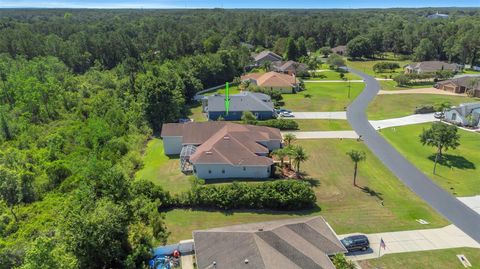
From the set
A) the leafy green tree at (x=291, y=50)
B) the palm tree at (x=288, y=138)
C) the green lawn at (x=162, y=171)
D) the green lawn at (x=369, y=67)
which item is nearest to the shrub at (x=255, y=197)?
the green lawn at (x=162, y=171)

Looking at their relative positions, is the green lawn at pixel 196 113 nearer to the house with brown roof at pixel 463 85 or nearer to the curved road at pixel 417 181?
the curved road at pixel 417 181

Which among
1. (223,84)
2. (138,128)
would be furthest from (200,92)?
(138,128)

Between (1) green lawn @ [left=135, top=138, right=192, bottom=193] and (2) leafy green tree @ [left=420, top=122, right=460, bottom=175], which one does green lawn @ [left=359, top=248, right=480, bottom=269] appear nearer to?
(2) leafy green tree @ [left=420, top=122, right=460, bottom=175]

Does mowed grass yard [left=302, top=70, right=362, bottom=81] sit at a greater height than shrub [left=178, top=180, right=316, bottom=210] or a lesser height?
greater

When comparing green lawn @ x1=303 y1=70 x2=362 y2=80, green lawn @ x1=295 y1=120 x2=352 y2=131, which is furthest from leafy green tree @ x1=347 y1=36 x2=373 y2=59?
green lawn @ x1=295 y1=120 x2=352 y2=131

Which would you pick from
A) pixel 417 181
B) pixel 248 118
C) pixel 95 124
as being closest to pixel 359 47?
pixel 248 118

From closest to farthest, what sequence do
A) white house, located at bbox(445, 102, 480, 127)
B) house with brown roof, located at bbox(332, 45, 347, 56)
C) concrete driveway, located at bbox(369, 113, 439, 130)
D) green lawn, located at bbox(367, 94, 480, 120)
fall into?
Result: white house, located at bbox(445, 102, 480, 127), concrete driveway, located at bbox(369, 113, 439, 130), green lawn, located at bbox(367, 94, 480, 120), house with brown roof, located at bbox(332, 45, 347, 56)

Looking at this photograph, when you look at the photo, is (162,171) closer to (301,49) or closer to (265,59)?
(265,59)
